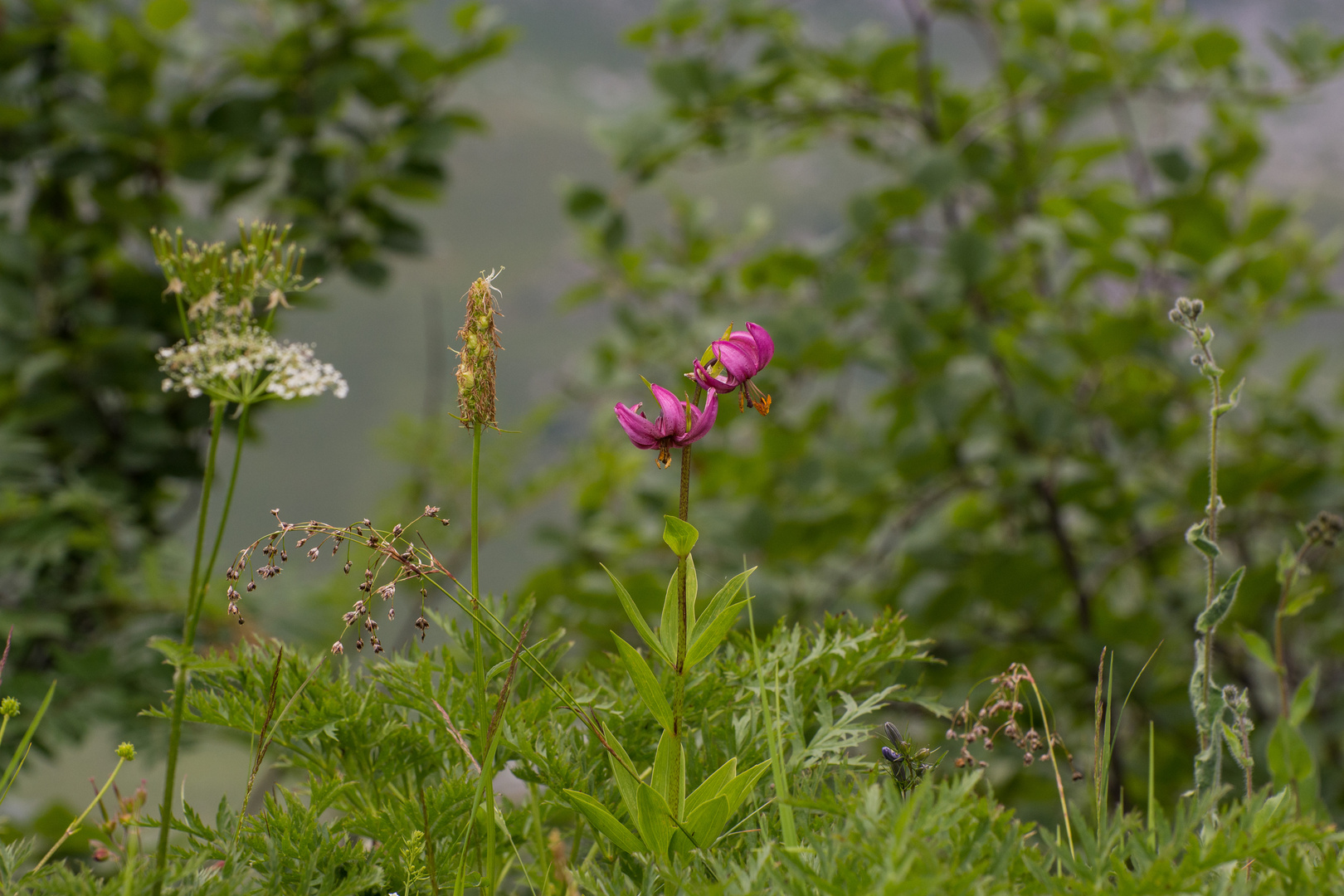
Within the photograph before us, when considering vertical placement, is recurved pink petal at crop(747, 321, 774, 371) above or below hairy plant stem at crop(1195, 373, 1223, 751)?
above

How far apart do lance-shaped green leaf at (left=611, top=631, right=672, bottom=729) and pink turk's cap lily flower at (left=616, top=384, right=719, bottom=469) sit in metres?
0.07

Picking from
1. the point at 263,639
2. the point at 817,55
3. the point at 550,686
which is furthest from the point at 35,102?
the point at 550,686

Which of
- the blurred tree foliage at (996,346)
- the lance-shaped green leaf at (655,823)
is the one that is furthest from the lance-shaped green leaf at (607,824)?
the blurred tree foliage at (996,346)

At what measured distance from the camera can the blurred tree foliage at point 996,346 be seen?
1.03m

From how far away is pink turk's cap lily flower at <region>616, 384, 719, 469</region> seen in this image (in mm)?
351

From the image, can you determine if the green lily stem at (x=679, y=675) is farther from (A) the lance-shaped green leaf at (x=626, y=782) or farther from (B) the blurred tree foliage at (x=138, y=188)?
(B) the blurred tree foliage at (x=138, y=188)

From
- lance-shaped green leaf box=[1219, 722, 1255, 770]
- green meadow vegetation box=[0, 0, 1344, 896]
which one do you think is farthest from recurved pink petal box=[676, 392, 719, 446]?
green meadow vegetation box=[0, 0, 1344, 896]

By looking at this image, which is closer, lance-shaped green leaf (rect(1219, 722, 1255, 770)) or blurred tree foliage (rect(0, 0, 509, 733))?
lance-shaped green leaf (rect(1219, 722, 1255, 770))

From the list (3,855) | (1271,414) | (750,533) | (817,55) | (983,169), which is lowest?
(3,855)

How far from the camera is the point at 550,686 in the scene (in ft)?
1.14

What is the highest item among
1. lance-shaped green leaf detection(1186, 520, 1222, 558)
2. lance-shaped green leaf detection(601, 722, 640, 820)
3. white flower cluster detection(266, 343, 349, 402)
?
white flower cluster detection(266, 343, 349, 402)

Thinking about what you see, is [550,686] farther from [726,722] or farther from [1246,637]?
[1246,637]

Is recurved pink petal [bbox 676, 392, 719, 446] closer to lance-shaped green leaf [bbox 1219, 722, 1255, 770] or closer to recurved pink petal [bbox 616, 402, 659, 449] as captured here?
recurved pink petal [bbox 616, 402, 659, 449]

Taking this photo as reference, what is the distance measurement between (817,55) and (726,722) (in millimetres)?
910
